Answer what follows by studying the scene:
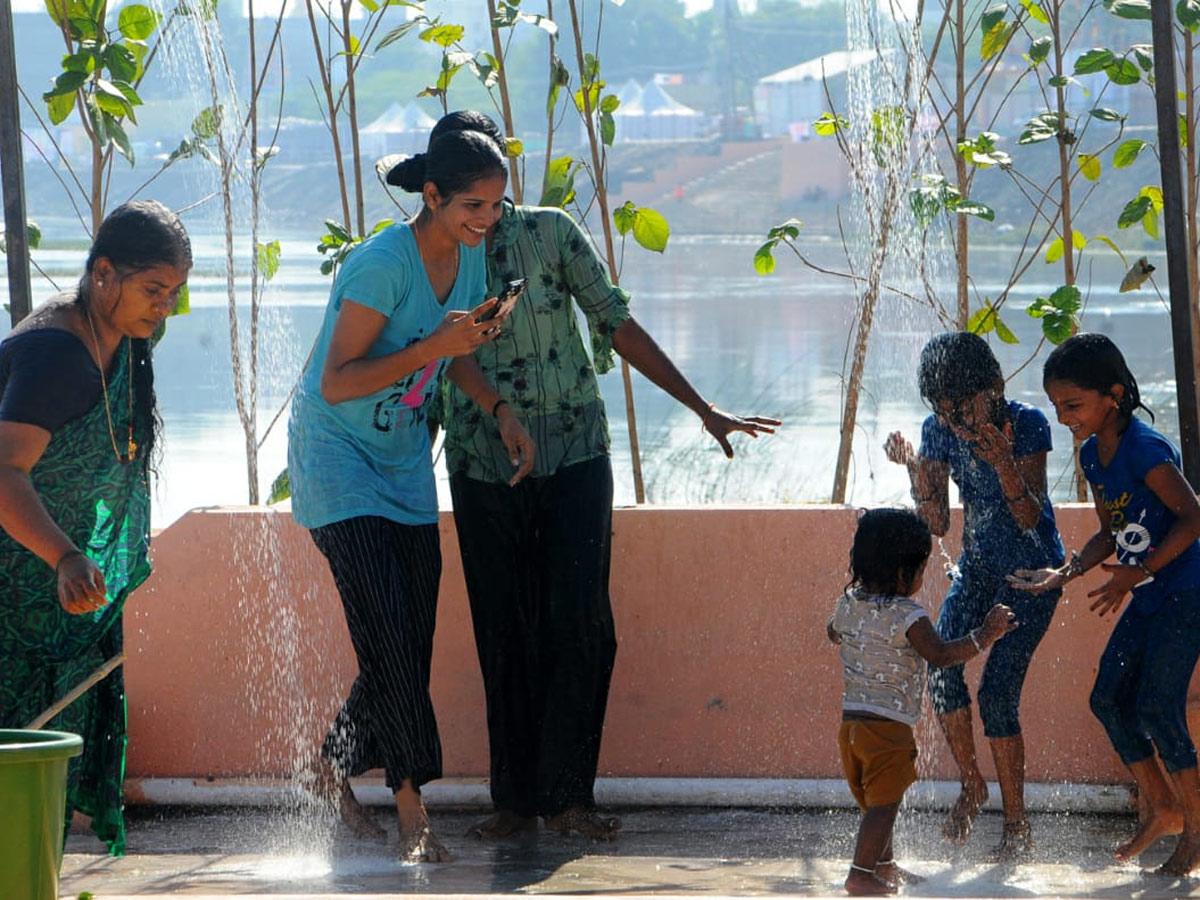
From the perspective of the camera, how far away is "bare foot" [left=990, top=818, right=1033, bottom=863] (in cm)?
412

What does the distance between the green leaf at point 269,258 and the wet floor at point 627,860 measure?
2.23m

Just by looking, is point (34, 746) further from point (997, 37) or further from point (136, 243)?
point (997, 37)

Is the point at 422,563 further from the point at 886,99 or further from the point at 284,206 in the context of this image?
the point at 284,206

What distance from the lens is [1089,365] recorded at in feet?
13.0

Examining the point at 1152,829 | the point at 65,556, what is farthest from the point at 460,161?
the point at 1152,829

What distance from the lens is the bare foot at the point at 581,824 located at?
4.27m

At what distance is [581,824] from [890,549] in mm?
1142

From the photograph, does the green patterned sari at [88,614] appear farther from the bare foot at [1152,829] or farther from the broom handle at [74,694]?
the bare foot at [1152,829]

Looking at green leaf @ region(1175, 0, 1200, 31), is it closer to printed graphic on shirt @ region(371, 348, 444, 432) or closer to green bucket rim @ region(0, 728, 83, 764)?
printed graphic on shirt @ region(371, 348, 444, 432)

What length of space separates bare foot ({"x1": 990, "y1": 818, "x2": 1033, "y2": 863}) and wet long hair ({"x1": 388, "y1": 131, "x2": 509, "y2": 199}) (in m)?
2.03

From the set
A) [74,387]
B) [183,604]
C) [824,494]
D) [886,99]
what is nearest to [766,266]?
[886,99]

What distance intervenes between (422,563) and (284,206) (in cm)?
1819

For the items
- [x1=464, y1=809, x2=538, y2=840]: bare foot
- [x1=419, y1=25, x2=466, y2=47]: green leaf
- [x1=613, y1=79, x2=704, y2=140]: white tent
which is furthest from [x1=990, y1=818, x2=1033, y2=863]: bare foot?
[x1=613, y1=79, x2=704, y2=140]: white tent

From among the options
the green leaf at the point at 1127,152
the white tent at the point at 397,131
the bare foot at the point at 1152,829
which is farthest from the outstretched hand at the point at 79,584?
the white tent at the point at 397,131
